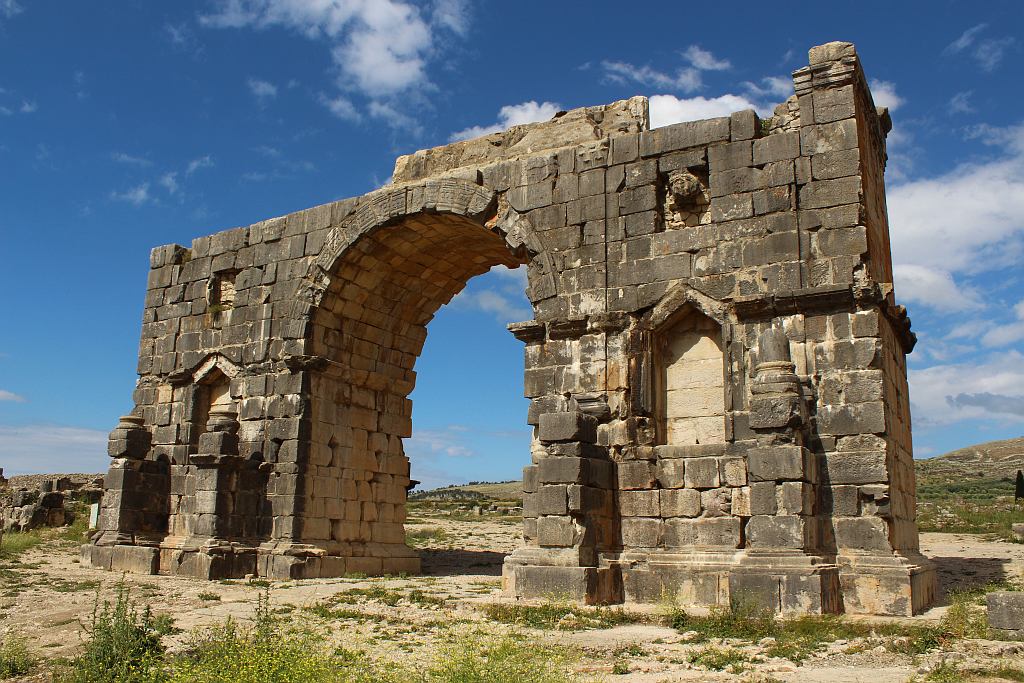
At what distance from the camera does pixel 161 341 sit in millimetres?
15844

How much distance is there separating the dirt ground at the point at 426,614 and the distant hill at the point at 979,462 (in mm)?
26586

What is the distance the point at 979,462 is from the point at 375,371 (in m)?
39.1

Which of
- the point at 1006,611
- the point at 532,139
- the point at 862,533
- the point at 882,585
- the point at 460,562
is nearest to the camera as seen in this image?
the point at 1006,611

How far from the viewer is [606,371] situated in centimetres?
1106

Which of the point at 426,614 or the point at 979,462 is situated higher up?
the point at 979,462

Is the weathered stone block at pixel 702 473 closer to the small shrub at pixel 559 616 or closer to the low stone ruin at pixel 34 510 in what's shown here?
the small shrub at pixel 559 616

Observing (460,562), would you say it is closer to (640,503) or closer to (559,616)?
(640,503)

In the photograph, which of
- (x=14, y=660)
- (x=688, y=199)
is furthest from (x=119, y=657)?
(x=688, y=199)

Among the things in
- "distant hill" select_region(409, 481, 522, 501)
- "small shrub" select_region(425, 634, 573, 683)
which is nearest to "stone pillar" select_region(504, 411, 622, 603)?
"small shrub" select_region(425, 634, 573, 683)

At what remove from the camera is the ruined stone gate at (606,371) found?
9578 millimetres

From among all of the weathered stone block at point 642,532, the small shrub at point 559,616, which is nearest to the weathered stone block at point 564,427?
the weathered stone block at point 642,532

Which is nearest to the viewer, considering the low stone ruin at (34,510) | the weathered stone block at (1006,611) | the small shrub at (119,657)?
the small shrub at (119,657)

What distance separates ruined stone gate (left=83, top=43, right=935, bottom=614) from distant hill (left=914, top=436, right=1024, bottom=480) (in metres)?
32.5

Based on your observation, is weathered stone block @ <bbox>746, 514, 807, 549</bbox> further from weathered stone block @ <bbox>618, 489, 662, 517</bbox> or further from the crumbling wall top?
the crumbling wall top
